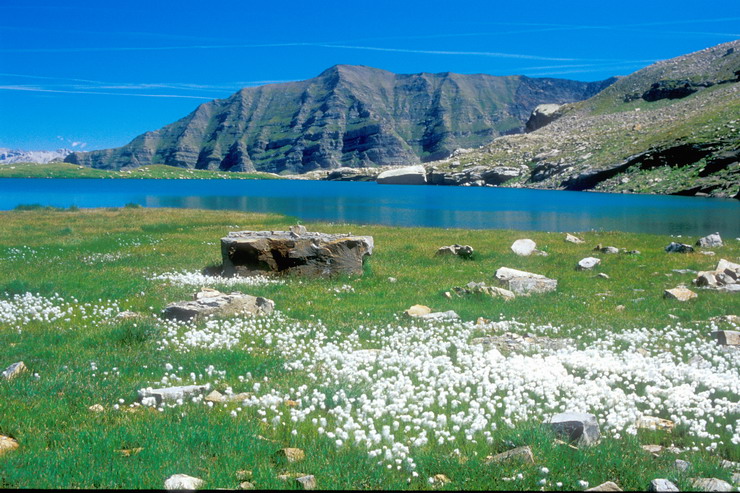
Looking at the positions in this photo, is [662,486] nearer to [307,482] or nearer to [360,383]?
[307,482]

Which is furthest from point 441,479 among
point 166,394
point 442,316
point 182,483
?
point 442,316

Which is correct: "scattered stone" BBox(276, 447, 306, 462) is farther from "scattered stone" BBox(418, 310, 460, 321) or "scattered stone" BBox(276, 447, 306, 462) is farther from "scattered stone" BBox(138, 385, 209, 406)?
"scattered stone" BBox(418, 310, 460, 321)

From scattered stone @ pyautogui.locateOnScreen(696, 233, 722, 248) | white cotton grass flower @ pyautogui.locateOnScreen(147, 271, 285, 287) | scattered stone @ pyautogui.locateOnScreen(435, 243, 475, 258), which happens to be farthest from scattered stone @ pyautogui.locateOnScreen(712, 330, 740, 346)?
scattered stone @ pyautogui.locateOnScreen(696, 233, 722, 248)

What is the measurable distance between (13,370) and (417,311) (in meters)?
10.2

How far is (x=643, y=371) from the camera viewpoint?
11.6 meters

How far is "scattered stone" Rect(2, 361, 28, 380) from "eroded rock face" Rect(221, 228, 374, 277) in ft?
40.3

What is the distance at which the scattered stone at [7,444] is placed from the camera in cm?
737

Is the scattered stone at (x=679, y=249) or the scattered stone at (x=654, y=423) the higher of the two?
the scattered stone at (x=679, y=249)

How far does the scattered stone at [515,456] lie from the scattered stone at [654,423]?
2696 millimetres

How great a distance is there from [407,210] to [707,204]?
45089mm

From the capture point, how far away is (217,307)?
1581 cm

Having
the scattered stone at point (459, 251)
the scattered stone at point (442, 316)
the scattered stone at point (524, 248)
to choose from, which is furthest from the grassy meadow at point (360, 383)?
the scattered stone at point (524, 248)

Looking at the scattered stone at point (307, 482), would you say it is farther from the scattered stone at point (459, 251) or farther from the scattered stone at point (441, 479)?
the scattered stone at point (459, 251)

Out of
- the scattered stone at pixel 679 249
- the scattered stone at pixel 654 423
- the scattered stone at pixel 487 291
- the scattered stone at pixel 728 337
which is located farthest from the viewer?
the scattered stone at pixel 679 249
